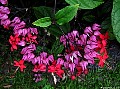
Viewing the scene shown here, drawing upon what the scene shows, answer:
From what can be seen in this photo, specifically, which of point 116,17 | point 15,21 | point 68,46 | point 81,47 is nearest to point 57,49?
point 68,46

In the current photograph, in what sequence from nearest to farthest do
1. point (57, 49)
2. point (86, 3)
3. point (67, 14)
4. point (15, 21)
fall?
point (67, 14), point (86, 3), point (15, 21), point (57, 49)

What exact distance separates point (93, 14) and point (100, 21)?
0.31ft

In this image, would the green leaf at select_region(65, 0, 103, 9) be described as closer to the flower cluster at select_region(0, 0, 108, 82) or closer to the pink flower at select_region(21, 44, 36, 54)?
the flower cluster at select_region(0, 0, 108, 82)

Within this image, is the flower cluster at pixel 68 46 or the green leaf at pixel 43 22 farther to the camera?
the flower cluster at pixel 68 46

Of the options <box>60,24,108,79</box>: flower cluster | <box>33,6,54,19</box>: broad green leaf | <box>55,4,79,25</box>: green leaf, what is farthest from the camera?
<box>33,6,54,19</box>: broad green leaf

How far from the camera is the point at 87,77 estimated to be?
8.91ft

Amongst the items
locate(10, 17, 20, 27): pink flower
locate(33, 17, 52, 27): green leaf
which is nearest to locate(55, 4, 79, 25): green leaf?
locate(33, 17, 52, 27): green leaf

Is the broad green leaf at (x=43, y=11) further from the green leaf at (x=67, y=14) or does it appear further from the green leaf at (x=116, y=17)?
the green leaf at (x=116, y=17)

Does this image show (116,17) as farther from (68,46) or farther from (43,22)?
(43,22)

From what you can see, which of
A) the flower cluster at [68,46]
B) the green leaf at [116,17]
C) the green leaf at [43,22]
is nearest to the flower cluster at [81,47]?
the flower cluster at [68,46]

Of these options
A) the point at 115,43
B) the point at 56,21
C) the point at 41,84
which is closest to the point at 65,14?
the point at 56,21

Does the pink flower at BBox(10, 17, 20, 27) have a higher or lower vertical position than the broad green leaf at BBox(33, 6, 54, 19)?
lower

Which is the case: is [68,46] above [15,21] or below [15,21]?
below

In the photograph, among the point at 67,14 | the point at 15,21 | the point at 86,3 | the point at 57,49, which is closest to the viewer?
the point at 67,14
